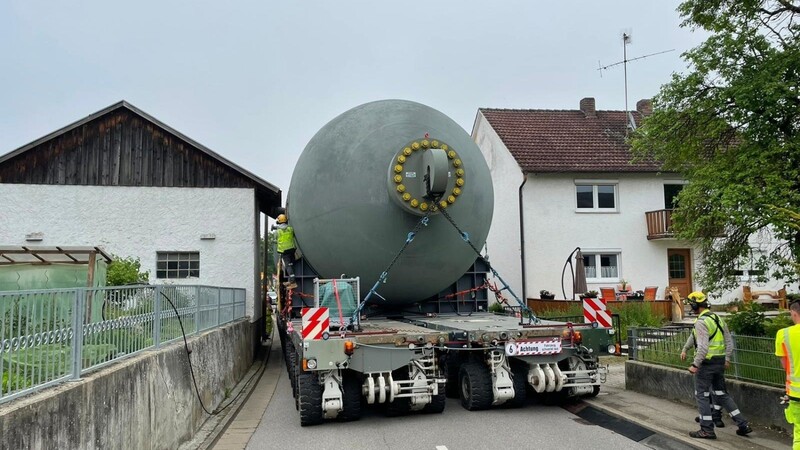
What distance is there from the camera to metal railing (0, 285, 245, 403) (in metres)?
3.71

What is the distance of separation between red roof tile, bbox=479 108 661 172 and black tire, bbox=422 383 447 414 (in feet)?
47.8

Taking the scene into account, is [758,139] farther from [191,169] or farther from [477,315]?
[191,169]

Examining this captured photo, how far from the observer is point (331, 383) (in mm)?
7234

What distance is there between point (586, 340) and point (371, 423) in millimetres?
3004

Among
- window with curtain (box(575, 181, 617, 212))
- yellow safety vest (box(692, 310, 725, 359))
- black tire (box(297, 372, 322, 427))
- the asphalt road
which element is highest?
window with curtain (box(575, 181, 617, 212))

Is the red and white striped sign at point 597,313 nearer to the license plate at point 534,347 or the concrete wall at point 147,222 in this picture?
the license plate at point 534,347

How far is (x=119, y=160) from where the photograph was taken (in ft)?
53.7

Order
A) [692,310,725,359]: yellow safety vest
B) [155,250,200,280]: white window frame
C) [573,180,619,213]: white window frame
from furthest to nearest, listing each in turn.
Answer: [573,180,619,213]: white window frame, [155,250,200,280]: white window frame, [692,310,725,359]: yellow safety vest

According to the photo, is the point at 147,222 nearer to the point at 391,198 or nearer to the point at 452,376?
the point at 391,198

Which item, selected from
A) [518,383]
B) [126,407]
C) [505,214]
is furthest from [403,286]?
[505,214]

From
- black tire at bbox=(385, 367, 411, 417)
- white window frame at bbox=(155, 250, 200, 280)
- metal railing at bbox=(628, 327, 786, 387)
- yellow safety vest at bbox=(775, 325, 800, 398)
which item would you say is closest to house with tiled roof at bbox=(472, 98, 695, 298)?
white window frame at bbox=(155, 250, 200, 280)

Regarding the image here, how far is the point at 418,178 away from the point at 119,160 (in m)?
11.3

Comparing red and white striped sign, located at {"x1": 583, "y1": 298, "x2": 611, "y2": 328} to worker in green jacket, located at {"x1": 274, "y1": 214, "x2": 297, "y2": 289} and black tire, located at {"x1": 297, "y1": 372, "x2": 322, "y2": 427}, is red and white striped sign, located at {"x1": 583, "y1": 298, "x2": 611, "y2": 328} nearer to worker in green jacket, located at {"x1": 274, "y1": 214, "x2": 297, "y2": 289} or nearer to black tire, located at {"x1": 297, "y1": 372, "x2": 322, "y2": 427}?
black tire, located at {"x1": 297, "y1": 372, "x2": 322, "y2": 427}

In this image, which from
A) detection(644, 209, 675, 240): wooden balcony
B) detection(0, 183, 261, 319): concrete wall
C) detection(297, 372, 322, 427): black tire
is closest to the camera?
detection(297, 372, 322, 427): black tire
